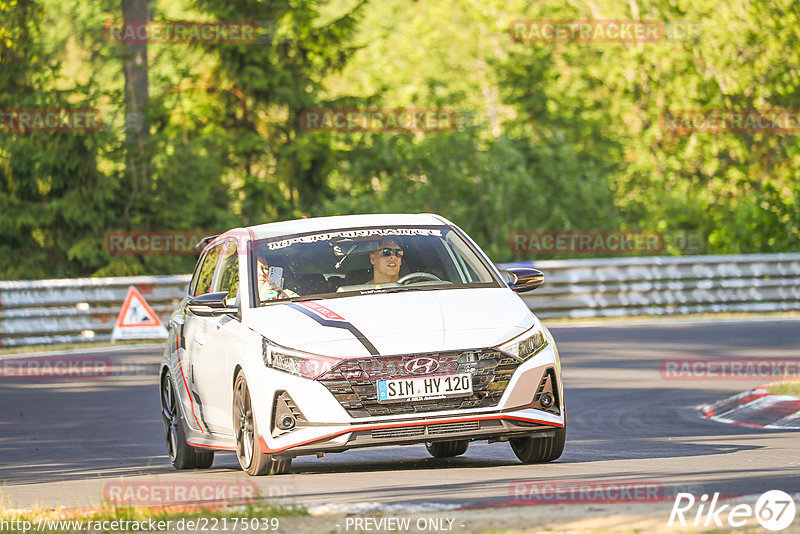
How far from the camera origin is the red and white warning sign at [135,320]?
75.8ft

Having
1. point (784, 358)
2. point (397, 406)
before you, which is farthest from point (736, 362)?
point (397, 406)

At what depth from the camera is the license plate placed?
855 cm

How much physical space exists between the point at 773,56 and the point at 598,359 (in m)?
19.4

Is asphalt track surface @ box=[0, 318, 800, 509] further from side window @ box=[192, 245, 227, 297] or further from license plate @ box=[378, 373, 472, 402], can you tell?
side window @ box=[192, 245, 227, 297]

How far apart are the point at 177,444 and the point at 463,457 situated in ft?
7.04

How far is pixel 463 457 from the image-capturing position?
10727 millimetres

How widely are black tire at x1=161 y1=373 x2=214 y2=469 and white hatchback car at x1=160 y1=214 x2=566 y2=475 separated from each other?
1.34ft

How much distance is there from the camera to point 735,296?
88.6ft

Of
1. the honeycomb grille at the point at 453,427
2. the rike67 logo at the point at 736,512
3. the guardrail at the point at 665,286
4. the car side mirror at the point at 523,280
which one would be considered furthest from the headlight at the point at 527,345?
the guardrail at the point at 665,286

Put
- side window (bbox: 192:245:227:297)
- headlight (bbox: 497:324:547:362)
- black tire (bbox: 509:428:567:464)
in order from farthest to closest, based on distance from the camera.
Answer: side window (bbox: 192:245:227:297)
black tire (bbox: 509:428:567:464)
headlight (bbox: 497:324:547:362)

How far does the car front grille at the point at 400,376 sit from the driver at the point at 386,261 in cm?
136

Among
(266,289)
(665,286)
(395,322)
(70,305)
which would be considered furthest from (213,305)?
(665,286)

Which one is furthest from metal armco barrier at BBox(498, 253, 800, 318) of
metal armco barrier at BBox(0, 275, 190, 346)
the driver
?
the driver

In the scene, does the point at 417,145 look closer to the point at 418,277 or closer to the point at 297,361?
the point at 418,277
